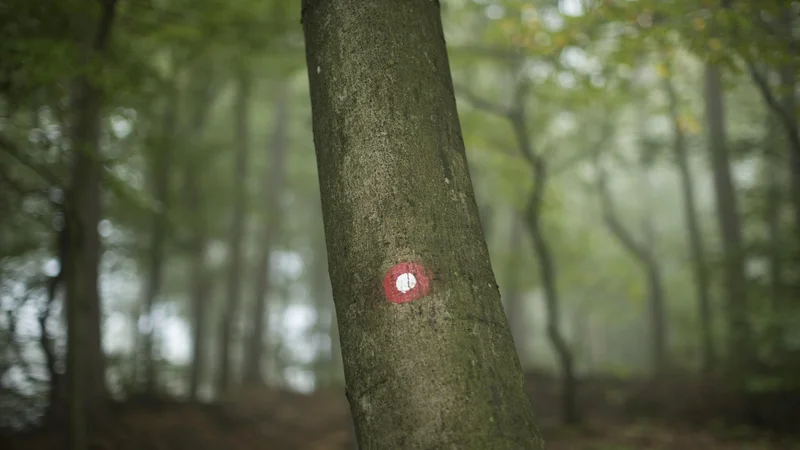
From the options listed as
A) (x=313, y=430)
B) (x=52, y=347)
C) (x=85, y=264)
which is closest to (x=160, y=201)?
(x=85, y=264)

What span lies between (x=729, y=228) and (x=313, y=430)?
28.5 ft

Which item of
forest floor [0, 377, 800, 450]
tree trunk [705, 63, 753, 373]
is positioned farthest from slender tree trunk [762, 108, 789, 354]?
forest floor [0, 377, 800, 450]

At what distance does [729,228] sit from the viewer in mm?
10742

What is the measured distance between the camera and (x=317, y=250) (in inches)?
811

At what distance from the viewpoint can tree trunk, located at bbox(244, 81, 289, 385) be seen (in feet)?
45.4

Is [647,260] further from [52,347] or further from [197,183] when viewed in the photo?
[52,347]

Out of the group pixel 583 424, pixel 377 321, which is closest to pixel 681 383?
pixel 583 424

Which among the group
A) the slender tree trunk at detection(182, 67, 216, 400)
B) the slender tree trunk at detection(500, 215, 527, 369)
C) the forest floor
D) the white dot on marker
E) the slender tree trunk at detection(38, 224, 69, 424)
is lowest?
the forest floor

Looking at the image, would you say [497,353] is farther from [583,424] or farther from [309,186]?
[309,186]

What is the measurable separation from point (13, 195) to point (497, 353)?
9454 millimetres

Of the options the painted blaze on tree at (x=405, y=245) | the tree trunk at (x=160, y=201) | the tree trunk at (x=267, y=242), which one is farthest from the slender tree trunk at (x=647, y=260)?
the painted blaze on tree at (x=405, y=245)

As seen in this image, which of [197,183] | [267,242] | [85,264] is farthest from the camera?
[267,242]

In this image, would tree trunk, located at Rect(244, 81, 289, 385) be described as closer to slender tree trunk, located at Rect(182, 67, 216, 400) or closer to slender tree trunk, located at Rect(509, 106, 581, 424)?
slender tree trunk, located at Rect(182, 67, 216, 400)

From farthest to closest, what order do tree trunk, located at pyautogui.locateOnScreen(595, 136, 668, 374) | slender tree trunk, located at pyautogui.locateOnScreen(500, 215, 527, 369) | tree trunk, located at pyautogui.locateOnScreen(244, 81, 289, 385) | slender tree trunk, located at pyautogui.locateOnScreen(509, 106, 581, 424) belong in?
1. tree trunk, located at pyautogui.locateOnScreen(244, 81, 289, 385)
2. slender tree trunk, located at pyautogui.locateOnScreen(500, 215, 527, 369)
3. tree trunk, located at pyautogui.locateOnScreen(595, 136, 668, 374)
4. slender tree trunk, located at pyautogui.locateOnScreen(509, 106, 581, 424)
